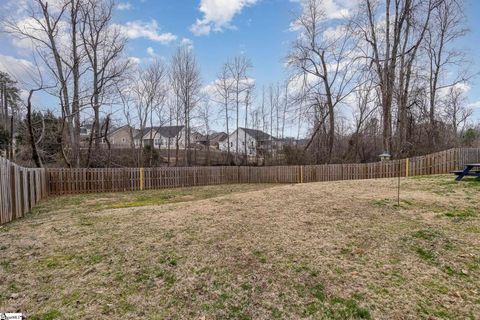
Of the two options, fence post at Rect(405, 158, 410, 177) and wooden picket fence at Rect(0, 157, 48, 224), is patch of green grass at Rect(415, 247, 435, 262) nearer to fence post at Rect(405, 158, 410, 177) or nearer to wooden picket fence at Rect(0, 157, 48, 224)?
wooden picket fence at Rect(0, 157, 48, 224)

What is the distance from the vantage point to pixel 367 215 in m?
5.13

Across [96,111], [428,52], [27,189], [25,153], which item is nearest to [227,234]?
[27,189]

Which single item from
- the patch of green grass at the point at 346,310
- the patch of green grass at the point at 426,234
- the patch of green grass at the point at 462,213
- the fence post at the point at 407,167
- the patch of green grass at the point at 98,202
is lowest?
the patch of green grass at the point at 98,202

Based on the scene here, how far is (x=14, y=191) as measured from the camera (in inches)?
239

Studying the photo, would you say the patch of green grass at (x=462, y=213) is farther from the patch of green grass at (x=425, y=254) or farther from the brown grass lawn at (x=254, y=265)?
the patch of green grass at (x=425, y=254)

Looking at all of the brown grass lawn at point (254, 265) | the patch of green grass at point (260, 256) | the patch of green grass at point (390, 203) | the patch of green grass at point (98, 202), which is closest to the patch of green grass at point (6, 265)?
the brown grass lawn at point (254, 265)

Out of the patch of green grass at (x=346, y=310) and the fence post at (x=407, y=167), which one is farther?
the fence post at (x=407, y=167)

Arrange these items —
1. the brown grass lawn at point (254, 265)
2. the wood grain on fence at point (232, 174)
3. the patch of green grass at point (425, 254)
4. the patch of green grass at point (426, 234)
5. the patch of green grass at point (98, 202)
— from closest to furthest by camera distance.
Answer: the brown grass lawn at point (254, 265) < the patch of green grass at point (425, 254) < the patch of green grass at point (426, 234) < the patch of green grass at point (98, 202) < the wood grain on fence at point (232, 174)

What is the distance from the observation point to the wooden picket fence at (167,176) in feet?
20.6

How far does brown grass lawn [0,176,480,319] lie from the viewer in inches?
97.2

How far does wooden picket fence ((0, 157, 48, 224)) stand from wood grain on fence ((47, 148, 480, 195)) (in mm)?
4553

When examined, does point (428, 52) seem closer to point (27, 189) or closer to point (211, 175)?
point (211, 175)

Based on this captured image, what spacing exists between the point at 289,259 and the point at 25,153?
67.0ft

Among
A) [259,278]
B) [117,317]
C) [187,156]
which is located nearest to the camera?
[117,317]
